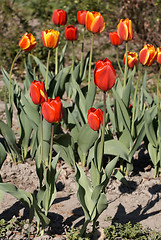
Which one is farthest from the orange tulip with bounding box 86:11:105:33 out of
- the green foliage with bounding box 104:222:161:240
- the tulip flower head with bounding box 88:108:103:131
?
the green foliage with bounding box 104:222:161:240

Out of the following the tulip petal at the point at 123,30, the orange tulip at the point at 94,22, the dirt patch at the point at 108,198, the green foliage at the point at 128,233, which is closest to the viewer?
the green foliage at the point at 128,233

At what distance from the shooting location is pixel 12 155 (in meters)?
2.96

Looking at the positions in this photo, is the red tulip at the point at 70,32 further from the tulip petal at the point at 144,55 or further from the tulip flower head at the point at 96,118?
the tulip flower head at the point at 96,118

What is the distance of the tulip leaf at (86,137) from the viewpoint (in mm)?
2703

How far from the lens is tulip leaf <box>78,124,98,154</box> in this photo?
2703 mm

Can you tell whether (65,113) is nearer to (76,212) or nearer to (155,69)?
(76,212)

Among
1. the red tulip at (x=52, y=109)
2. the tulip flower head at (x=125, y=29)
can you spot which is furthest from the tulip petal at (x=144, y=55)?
the red tulip at (x=52, y=109)

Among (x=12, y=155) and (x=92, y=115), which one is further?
(x=12, y=155)

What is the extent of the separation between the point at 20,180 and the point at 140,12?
3778 mm

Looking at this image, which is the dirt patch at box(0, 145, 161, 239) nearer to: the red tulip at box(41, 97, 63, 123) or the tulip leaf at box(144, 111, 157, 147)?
the tulip leaf at box(144, 111, 157, 147)

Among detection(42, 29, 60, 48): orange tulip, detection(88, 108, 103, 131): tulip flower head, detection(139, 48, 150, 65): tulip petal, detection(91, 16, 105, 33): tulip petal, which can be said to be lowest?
detection(88, 108, 103, 131): tulip flower head

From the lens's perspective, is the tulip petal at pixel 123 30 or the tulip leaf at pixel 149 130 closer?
the tulip petal at pixel 123 30

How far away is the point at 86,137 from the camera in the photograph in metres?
2.76

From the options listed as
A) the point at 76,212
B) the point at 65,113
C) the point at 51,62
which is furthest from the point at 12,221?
the point at 51,62
